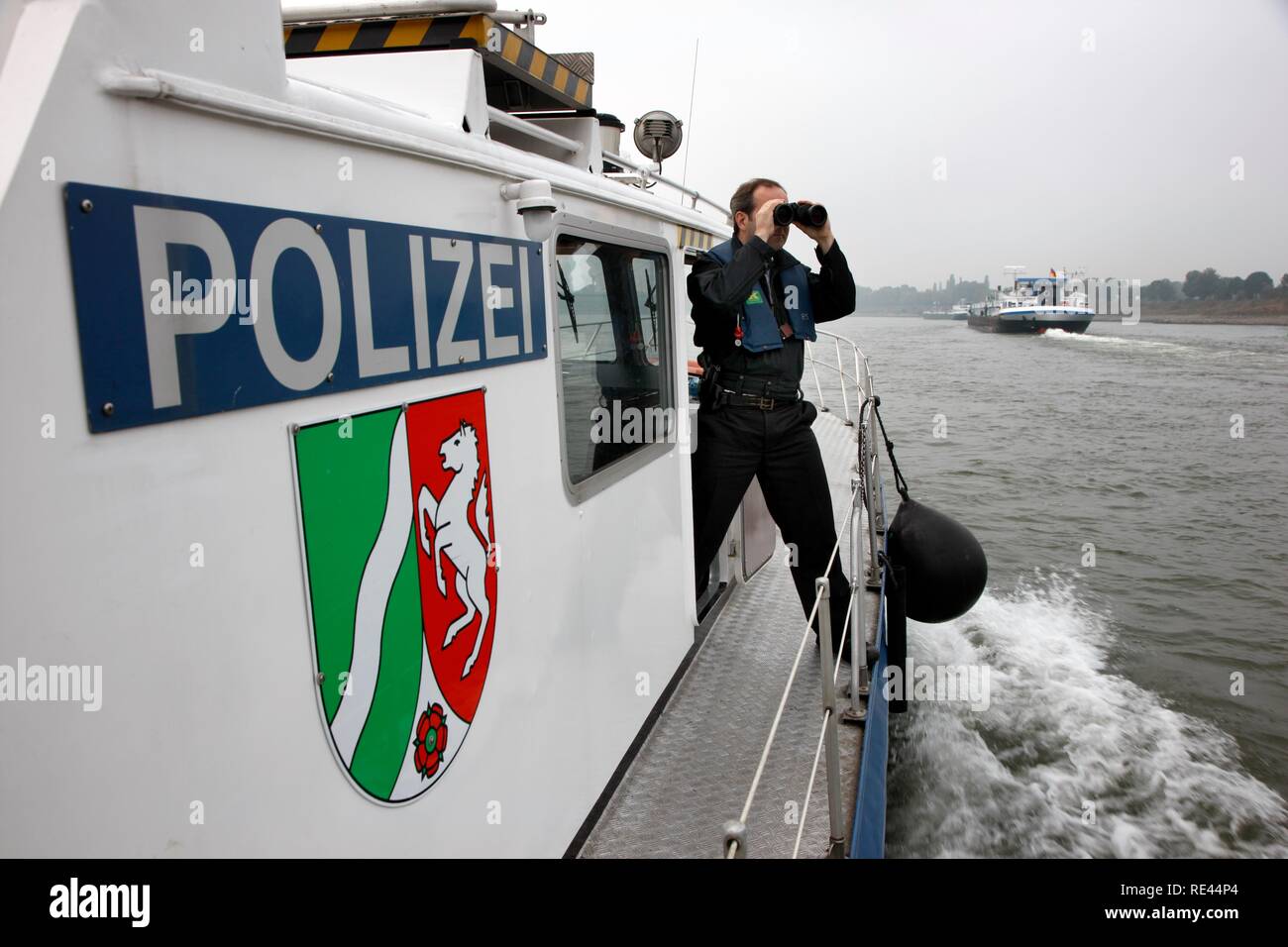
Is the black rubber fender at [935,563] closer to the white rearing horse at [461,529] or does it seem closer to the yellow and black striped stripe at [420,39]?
the yellow and black striped stripe at [420,39]

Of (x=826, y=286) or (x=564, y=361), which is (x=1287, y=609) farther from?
(x=564, y=361)

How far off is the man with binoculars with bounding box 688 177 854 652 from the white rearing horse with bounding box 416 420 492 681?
1.46 metres

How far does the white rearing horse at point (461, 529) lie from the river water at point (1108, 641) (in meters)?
3.42

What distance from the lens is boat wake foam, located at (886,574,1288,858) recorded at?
4.68m

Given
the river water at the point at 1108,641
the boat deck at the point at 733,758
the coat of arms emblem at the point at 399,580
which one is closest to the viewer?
the coat of arms emblem at the point at 399,580

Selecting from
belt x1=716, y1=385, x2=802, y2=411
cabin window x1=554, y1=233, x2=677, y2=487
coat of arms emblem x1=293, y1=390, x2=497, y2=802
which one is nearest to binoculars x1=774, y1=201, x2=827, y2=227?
cabin window x1=554, y1=233, x2=677, y2=487

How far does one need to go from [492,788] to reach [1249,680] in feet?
24.6

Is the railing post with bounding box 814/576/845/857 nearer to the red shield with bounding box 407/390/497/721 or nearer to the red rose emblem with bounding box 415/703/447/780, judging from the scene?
the red shield with bounding box 407/390/497/721

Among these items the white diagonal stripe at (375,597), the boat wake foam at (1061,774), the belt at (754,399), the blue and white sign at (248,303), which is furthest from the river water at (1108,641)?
the blue and white sign at (248,303)

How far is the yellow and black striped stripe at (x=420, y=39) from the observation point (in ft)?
7.24

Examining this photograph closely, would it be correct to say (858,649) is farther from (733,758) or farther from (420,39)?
(420,39)

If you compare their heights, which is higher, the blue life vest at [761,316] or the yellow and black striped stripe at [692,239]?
the yellow and black striped stripe at [692,239]

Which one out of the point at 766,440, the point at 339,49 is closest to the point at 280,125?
the point at 339,49

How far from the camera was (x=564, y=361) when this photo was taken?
245 centimetres
